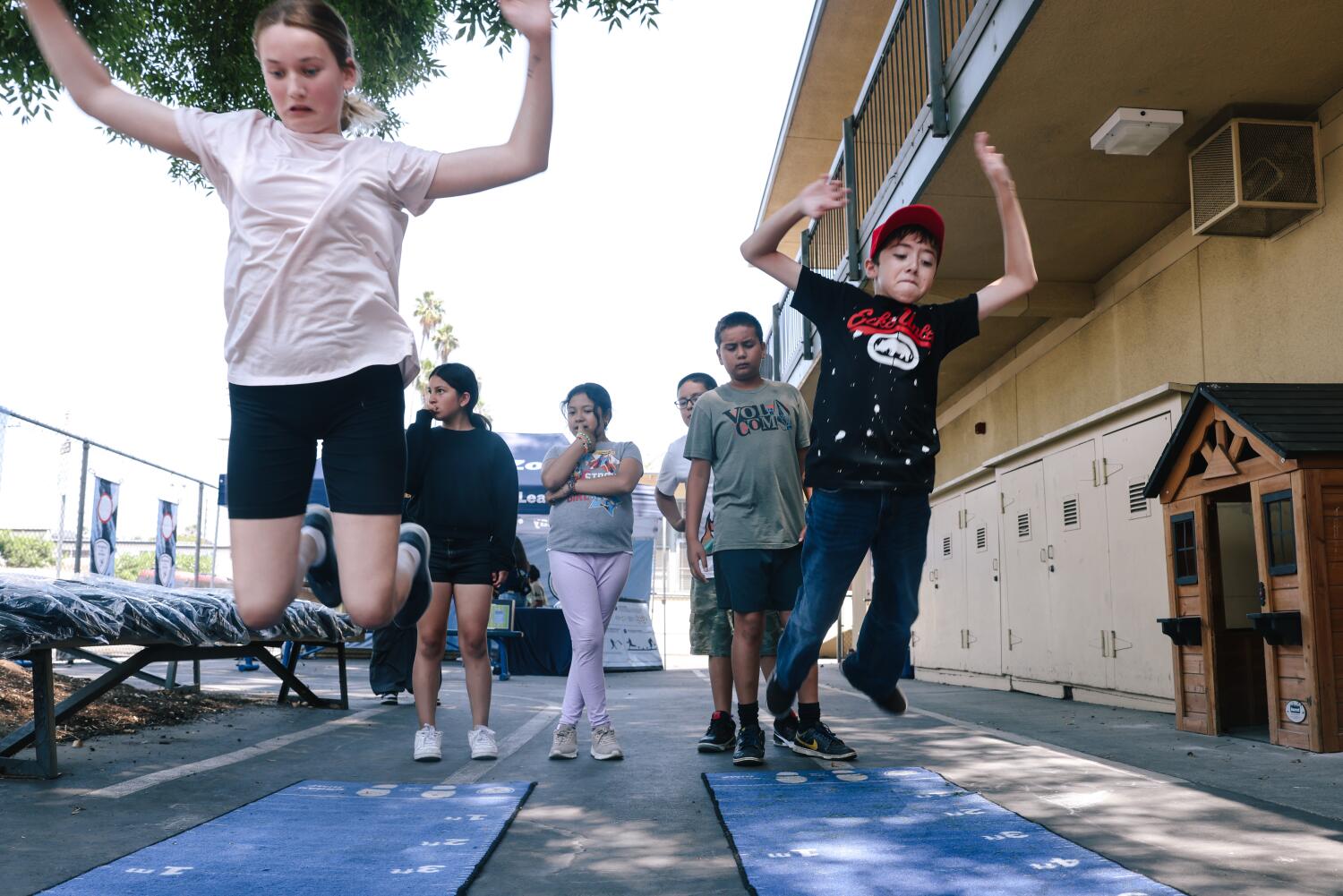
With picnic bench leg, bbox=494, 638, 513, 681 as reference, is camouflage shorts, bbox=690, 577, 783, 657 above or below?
above

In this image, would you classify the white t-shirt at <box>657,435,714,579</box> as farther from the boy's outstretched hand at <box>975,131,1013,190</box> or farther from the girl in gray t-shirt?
the boy's outstretched hand at <box>975,131,1013,190</box>

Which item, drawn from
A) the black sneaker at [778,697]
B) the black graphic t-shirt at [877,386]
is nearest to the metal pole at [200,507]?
the black sneaker at [778,697]

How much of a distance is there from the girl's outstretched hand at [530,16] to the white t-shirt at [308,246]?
0.45m

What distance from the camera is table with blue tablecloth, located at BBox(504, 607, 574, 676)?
1518cm

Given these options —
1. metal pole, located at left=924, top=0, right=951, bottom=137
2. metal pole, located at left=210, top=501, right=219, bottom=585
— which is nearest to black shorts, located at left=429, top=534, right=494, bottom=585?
metal pole, located at left=924, top=0, right=951, bottom=137

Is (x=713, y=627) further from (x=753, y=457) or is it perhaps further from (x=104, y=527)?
(x=104, y=527)

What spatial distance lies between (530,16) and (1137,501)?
676 centimetres

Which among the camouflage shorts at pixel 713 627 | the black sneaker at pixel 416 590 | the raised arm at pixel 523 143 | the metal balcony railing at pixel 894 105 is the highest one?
the metal balcony railing at pixel 894 105

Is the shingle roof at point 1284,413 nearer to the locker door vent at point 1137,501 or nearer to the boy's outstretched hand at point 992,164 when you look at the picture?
the locker door vent at point 1137,501

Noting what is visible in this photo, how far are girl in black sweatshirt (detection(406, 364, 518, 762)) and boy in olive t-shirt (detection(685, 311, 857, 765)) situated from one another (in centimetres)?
97

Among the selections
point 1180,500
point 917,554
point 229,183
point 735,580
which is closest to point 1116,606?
point 1180,500

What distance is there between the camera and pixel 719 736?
551 centimetres

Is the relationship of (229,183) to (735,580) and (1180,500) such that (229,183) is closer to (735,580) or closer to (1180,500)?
(735,580)

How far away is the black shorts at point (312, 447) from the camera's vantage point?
2.70m
